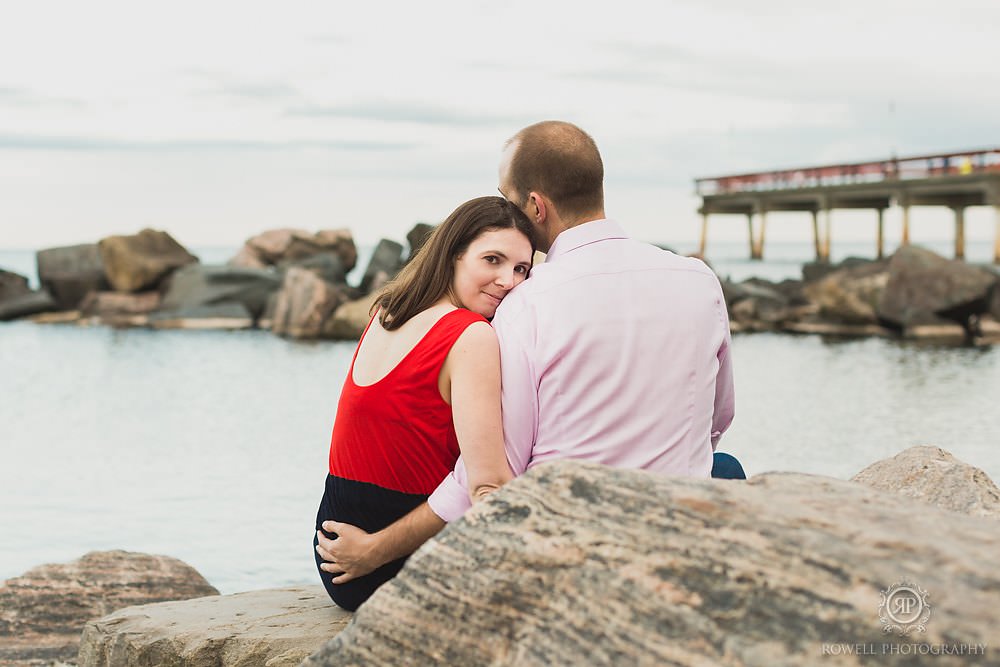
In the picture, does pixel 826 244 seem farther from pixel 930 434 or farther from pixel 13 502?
pixel 13 502

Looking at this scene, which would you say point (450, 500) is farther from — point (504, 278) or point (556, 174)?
point (556, 174)

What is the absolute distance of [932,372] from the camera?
1934 cm

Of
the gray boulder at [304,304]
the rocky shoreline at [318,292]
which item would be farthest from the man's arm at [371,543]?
the gray boulder at [304,304]

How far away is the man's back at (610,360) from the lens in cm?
Answer: 286

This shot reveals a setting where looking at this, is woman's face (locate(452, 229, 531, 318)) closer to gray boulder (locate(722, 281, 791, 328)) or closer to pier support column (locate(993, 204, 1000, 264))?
gray boulder (locate(722, 281, 791, 328))

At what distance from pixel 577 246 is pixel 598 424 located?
1.52ft

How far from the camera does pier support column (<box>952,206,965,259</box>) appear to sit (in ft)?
105

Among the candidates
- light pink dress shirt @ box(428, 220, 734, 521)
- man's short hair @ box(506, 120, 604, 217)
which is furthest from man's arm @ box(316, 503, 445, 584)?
man's short hair @ box(506, 120, 604, 217)

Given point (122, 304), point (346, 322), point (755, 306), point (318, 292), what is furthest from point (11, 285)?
point (755, 306)

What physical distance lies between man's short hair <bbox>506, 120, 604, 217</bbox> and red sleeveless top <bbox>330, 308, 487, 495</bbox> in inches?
15.0

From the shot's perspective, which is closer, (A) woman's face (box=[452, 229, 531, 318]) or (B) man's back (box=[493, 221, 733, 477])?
(B) man's back (box=[493, 221, 733, 477])

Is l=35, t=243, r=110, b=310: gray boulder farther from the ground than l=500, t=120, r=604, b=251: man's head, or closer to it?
closer to it

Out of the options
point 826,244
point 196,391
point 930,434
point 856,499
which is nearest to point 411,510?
point 856,499

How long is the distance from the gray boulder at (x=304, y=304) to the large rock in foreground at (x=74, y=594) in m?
21.0
